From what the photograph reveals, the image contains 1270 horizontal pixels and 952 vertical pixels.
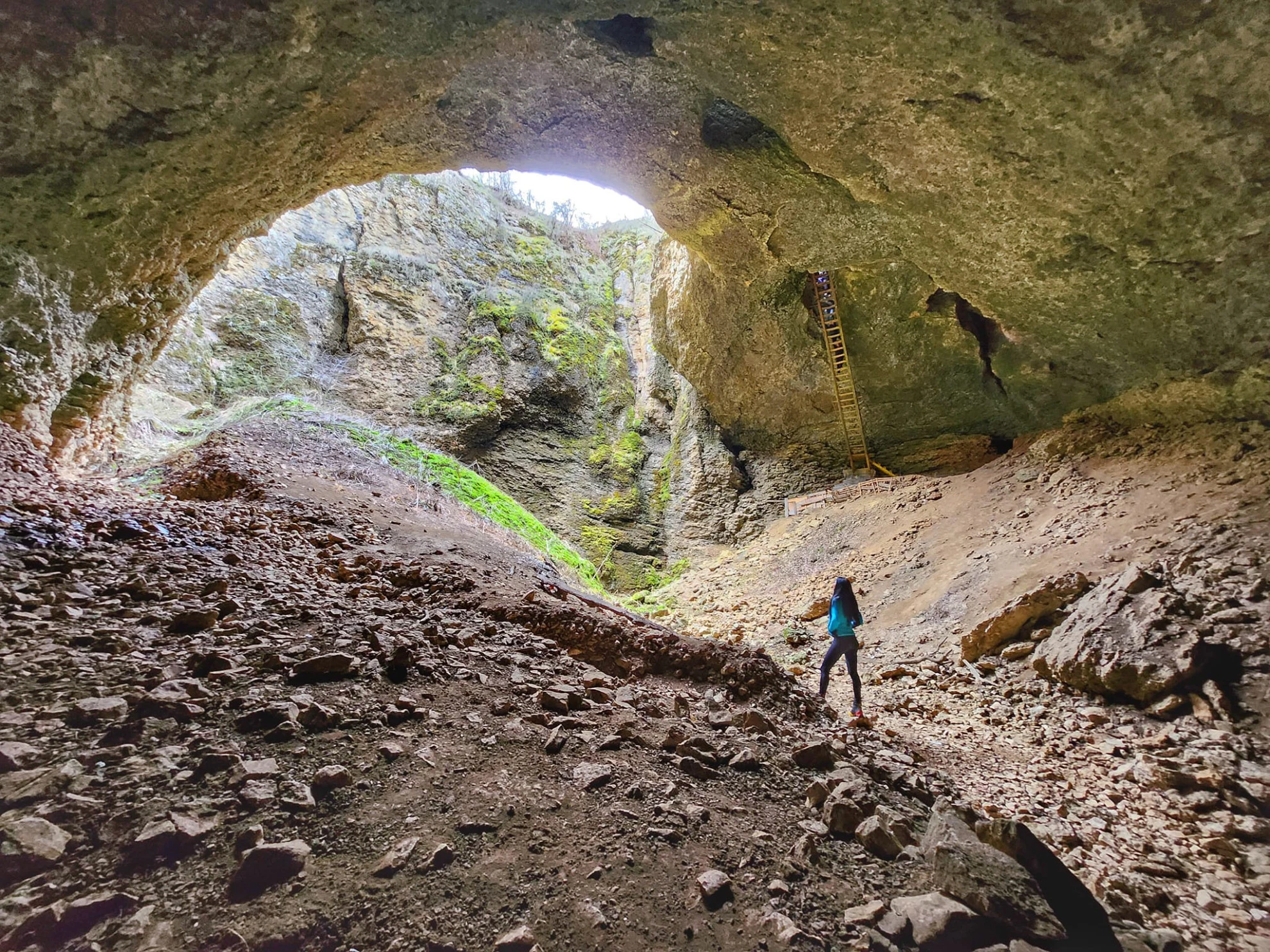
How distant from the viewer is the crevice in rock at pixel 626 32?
400 cm

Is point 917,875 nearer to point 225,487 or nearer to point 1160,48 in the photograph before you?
point 1160,48

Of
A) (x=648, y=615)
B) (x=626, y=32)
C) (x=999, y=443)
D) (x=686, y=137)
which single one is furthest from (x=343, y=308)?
(x=999, y=443)

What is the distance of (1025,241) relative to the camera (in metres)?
4.77

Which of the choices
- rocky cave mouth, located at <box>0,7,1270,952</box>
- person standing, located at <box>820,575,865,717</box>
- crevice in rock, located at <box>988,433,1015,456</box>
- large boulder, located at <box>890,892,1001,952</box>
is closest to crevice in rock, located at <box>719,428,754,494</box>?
rocky cave mouth, located at <box>0,7,1270,952</box>

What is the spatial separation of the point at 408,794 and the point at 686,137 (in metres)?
6.18

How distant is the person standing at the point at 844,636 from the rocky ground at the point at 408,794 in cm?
135

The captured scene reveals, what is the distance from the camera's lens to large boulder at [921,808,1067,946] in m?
1.39

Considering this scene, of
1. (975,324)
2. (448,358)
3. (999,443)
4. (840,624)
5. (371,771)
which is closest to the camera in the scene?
(371,771)

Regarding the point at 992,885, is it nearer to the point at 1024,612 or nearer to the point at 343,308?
the point at 1024,612

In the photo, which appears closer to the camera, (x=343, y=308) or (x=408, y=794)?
(x=408, y=794)

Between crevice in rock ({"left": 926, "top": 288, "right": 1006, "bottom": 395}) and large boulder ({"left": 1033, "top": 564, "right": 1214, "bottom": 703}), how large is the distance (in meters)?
5.70

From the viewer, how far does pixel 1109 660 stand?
3459mm

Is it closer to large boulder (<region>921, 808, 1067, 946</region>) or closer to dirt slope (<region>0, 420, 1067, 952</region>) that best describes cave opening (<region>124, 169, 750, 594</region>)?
dirt slope (<region>0, 420, 1067, 952</region>)

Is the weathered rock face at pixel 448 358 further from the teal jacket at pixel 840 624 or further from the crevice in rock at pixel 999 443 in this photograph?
the teal jacket at pixel 840 624
